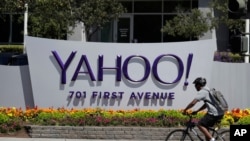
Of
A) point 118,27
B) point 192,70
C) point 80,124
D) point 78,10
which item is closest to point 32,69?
point 80,124

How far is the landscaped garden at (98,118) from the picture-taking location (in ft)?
45.7

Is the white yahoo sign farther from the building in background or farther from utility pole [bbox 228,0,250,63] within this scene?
the building in background

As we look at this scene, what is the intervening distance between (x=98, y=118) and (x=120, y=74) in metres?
1.81

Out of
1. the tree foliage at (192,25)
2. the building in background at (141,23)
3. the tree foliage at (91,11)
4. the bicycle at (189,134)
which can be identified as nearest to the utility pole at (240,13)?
the bicycle at (189,134)

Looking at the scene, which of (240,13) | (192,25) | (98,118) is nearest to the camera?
(240,13)

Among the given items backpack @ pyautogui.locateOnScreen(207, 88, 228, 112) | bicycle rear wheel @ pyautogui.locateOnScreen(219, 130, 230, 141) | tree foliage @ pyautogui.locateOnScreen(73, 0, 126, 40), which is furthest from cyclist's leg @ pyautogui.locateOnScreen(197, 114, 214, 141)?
tree foliage @ pyautogui.locateOnScreen(73, 0, 126, 40)

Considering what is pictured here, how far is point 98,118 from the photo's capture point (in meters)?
14.0

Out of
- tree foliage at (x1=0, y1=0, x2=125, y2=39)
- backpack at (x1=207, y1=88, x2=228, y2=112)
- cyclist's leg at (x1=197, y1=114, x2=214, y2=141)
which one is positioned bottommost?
cyclist's leg at (x1=197, y1=114, x2=214, y2=141)

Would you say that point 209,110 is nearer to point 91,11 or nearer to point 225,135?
point 225,135

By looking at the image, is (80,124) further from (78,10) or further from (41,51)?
(78,10)

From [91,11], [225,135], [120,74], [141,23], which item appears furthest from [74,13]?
[141,23]

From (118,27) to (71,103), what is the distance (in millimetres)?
18170

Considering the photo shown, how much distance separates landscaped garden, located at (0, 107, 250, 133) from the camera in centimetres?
1394

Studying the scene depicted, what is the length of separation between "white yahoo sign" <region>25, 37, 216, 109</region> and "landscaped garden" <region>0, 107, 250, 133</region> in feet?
2.67
